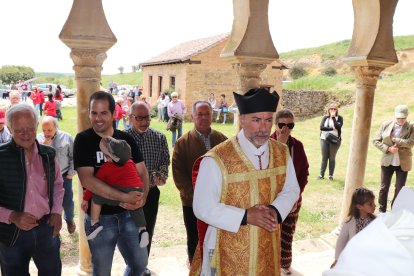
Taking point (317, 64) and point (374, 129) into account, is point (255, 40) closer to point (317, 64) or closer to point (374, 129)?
point (374, 129)

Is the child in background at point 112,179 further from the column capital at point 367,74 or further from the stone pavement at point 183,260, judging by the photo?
the column capital at point 367,74

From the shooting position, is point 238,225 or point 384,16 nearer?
point 238,225

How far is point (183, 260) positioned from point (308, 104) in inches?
896

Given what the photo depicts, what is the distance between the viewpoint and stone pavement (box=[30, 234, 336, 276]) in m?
4.15

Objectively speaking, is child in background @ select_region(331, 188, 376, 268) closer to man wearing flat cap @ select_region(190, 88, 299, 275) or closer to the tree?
man wearing flat cap @ select_region(190, 88, 299, 275)

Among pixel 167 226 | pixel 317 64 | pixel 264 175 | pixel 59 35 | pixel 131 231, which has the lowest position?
pixel 167 226

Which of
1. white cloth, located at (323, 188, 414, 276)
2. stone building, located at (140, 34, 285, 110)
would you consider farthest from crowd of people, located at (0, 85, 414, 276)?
stone building, located at (140, 34, 285, 110)

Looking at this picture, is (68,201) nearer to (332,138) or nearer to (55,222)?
(55,222)

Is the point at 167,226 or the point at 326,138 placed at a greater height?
the point at 326,138

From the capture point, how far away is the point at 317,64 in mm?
55312

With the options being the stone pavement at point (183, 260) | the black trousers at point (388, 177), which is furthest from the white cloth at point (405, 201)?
the black trousers at point (388, 177)

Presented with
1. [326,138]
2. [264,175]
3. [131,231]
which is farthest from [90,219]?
[326,138]

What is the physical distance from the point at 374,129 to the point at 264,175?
16942mm

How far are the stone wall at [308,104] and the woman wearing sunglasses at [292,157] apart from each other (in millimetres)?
21877
